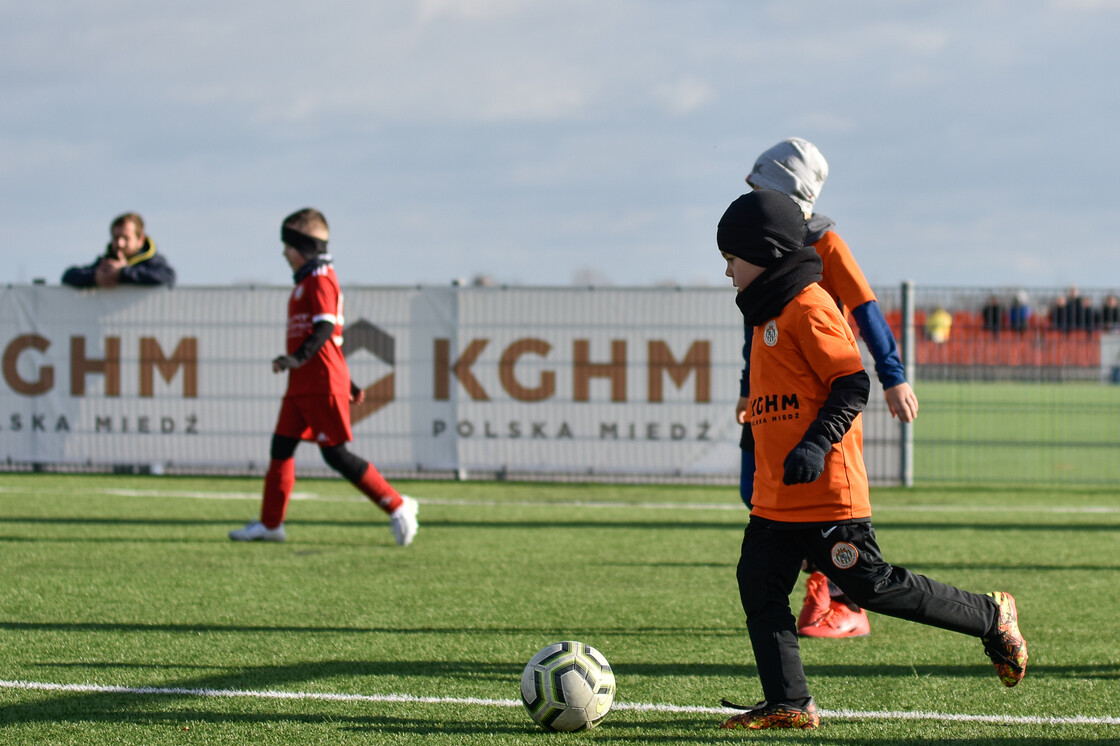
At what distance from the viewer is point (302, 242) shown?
7.40m

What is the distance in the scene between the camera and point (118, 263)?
470 inches

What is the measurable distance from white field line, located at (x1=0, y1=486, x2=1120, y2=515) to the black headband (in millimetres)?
3222

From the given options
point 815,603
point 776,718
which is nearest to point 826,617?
point 815,603

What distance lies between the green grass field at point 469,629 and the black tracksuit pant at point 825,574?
0.75 feet

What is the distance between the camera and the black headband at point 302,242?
291 inches

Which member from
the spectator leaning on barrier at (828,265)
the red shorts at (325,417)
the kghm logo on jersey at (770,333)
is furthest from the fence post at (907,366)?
the kghm logo on jersey at (770,333)

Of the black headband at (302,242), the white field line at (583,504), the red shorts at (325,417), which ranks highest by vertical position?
the black headband at (302,242)

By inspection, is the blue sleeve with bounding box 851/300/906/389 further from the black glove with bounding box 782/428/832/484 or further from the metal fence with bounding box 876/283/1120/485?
the metal fence with bounding box 876/283/1120/485

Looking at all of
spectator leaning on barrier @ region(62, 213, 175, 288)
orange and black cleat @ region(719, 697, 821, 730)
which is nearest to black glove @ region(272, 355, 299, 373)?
orange and black cleat @ region(719, 697, 821, 730)

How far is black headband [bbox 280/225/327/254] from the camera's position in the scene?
740 cm

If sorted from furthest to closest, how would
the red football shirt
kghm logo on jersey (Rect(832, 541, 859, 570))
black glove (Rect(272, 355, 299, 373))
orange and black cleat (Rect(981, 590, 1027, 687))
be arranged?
the red football shirt < black glove (Rect(272, 355, 299, 373)) < orange and black cleat (Rect(981, 590, 1027, 687)) < kghm logo on jersey (Rect(832, 541, 859, 570))

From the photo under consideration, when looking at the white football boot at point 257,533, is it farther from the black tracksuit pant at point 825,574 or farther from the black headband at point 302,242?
the black tracksuit pant at point 825,574

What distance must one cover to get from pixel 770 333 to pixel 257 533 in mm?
4958

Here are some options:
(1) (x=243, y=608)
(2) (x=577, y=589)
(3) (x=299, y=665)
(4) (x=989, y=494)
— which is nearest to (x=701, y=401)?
(4) (x=989, y=494)
